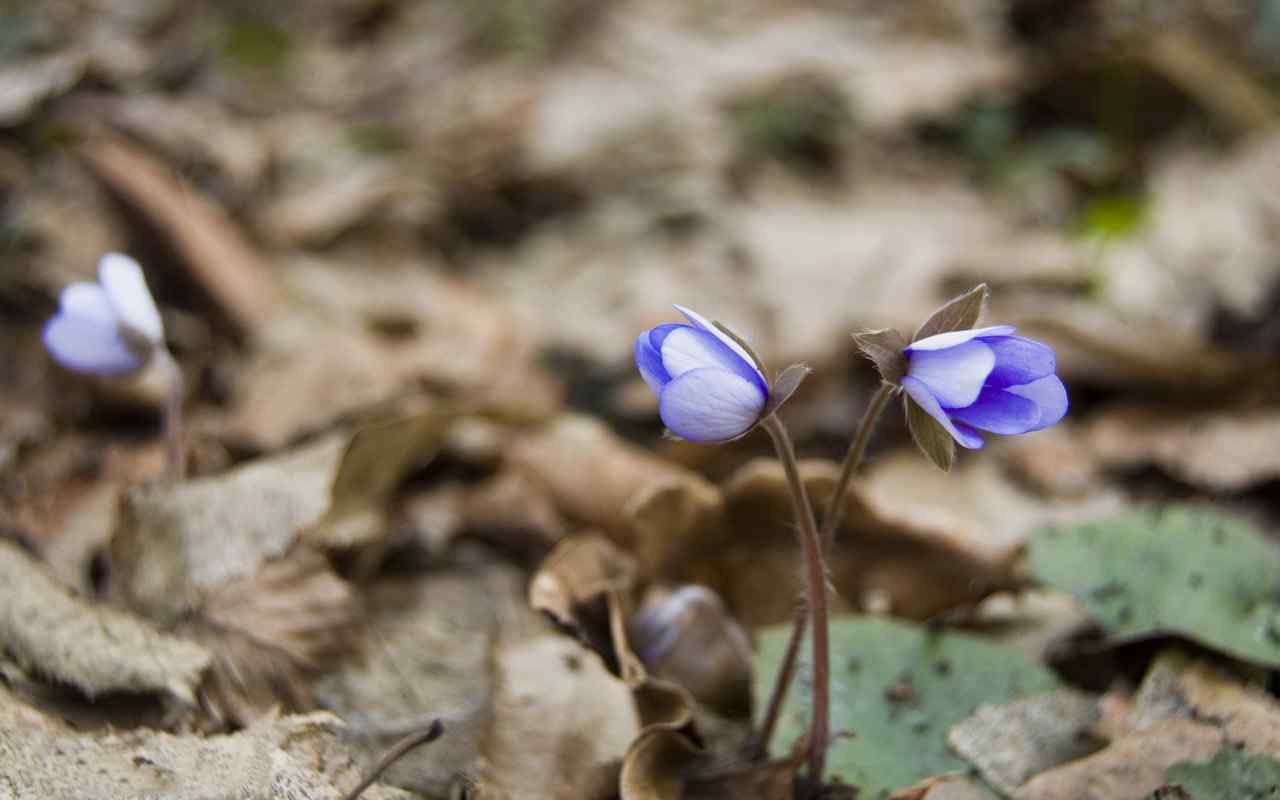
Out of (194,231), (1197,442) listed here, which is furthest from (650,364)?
(194,231)

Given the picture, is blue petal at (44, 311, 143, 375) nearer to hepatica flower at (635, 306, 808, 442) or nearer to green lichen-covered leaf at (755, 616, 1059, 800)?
hepatica flower at (635, 306, 808, 442)

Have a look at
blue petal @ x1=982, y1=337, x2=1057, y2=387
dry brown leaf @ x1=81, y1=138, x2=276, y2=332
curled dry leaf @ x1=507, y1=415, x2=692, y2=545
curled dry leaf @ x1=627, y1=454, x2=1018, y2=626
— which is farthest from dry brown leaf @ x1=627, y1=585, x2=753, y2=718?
dry brown leaf @ x1=81, y1=138, x2=276, y2=332

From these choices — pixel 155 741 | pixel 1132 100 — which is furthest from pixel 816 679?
pixel 1132 100

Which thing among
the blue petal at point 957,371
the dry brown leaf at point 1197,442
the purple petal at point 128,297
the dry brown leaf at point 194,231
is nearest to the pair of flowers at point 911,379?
the blue petal at point 957,371

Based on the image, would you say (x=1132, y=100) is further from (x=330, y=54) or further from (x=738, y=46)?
(x=330, y=54)

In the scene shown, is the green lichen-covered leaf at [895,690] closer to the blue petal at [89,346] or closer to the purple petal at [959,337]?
the purple petal at [959,337]

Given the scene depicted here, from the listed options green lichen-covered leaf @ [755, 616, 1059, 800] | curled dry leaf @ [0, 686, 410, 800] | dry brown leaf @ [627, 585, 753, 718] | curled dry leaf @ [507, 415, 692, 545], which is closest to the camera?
curled dry leaf @ [0, 686, 410, 800]

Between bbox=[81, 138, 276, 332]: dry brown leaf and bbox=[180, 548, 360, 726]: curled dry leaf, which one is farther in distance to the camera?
bbox=[81, 138, 276, 332]: dry brown leaf
